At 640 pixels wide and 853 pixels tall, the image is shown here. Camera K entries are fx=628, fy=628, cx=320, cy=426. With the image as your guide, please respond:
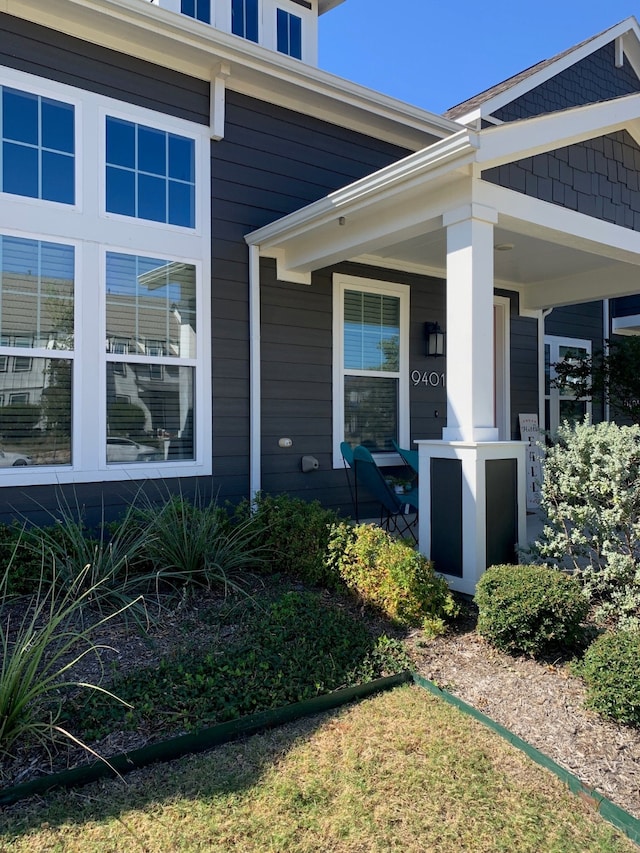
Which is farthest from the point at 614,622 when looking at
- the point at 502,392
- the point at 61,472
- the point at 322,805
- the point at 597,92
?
the point at 597,92

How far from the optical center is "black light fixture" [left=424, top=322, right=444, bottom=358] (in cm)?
655

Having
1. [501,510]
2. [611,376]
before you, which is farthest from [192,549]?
[611,376]

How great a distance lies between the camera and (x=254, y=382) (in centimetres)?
539

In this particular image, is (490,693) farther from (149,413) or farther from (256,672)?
(149,413)

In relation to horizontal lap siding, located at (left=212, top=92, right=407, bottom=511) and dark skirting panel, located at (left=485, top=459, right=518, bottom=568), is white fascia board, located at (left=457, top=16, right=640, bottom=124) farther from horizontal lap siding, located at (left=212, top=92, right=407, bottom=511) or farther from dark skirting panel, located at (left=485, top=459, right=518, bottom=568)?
dark skirting panel, located at (left=485, top=459, right=518, bottom=568)

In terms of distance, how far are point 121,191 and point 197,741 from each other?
403 cm

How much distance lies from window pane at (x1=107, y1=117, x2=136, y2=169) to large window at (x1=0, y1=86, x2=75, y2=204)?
0.92 ft

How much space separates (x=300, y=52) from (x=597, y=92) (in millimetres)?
4244

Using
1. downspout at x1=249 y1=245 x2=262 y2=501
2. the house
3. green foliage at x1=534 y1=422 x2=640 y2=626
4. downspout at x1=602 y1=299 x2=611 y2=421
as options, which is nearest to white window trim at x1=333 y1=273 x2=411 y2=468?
the house

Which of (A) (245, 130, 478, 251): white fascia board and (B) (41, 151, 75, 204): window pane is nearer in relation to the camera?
(A) (245, 130, 478, 251): white fascia board

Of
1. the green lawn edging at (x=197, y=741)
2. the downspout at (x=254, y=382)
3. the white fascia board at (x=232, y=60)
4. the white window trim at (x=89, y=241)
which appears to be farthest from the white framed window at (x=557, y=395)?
the green lawn edging at (x=197, y=741)

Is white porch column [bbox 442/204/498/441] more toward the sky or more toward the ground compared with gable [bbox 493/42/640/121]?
more toward the ground

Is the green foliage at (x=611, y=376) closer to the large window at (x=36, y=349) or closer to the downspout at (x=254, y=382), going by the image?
the downspout at (x=254, y=382)

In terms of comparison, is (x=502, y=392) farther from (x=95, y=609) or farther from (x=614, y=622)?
(x=95, y=609)
